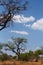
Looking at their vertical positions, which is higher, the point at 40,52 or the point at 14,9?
the point at 14,9

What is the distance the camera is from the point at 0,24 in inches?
1005

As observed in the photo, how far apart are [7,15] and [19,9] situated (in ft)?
5.89

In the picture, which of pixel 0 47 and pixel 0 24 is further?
pixel 0 47

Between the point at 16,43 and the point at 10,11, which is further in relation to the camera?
the point at 16,43

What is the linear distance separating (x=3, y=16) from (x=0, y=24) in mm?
968

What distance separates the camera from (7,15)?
25.8m

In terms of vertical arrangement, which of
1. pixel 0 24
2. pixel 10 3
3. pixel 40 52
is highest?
pixel 10 3

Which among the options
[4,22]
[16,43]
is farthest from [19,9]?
[16,43]

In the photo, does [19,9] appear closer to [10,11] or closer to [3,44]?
[10,11]

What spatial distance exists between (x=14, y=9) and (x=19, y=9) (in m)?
0.68

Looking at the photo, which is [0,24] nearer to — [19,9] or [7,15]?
[7,15]

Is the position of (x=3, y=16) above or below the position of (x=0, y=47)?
above

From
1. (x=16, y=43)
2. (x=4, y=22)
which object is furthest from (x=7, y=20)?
(x=16, y=43)

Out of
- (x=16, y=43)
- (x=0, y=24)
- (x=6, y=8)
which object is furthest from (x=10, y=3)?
(x=16, y=43)
